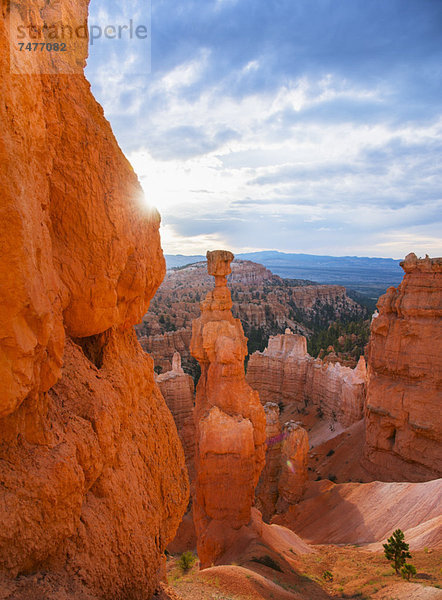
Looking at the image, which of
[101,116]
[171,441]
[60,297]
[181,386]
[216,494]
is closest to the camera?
[60,297]

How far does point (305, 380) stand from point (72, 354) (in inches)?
1016

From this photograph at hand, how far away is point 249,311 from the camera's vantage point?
173ft

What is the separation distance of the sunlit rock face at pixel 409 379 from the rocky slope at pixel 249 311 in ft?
67.5

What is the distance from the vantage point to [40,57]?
8.58 ft

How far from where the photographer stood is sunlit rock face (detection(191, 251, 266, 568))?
1147 centimetres

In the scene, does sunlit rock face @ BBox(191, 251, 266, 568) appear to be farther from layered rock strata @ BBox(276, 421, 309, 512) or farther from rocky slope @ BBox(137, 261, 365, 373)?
rocky slope @ BBox(137, 261, 365, 373)

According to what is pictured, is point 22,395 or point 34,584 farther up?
point 22,395

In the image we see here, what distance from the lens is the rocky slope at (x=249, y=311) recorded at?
3781 cm

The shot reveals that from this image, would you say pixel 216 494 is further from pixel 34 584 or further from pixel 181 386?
pixel 34 584

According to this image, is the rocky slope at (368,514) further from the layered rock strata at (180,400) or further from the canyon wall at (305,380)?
the canyon wall at (305,380)

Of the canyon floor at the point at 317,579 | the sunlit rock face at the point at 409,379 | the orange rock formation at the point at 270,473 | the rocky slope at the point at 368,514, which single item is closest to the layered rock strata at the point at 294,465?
the rocky slope at the point at 368,514

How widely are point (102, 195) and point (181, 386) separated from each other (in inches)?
672

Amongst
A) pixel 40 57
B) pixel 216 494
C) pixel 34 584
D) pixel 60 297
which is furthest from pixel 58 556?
pixel 216 494

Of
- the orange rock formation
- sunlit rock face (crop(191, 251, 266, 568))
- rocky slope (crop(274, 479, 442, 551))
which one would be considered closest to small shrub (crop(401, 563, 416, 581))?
rocky slope (crop(274, 479, 442, 551))
